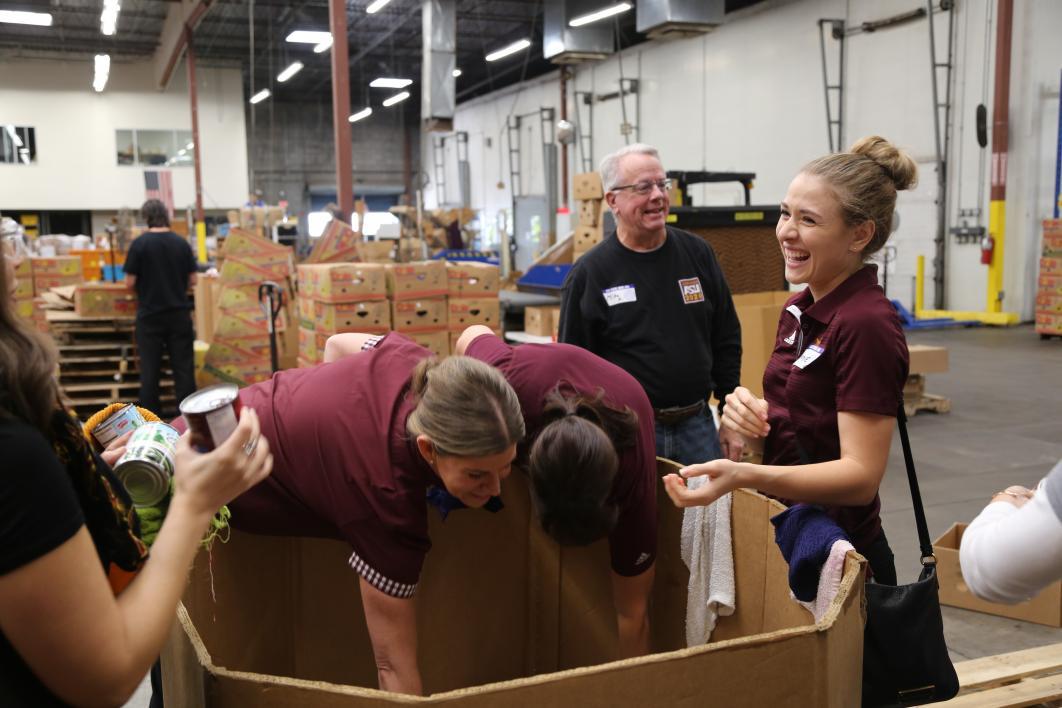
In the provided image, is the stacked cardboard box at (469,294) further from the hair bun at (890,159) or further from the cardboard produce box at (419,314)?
the hair bun at (890,159)

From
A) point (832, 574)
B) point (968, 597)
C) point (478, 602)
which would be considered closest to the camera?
point (832, 574)

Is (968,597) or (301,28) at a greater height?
(301,28)

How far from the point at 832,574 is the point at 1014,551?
1.35 ft

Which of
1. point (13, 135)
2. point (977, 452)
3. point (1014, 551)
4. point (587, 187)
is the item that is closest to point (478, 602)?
point (1014, 551)

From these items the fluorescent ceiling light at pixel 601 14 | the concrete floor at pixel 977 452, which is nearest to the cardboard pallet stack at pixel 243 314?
the concrete floor at pixel 977 452

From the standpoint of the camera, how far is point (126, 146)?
20328 mm

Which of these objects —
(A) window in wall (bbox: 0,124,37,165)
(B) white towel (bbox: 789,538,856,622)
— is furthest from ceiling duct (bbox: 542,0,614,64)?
(A) window in wall (bbox: 0,124,37,165)

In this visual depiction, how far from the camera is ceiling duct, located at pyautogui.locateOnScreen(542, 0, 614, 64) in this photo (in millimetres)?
12214

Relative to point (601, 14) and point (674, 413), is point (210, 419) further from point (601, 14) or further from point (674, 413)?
point (601, 14)

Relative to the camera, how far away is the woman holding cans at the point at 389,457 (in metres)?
1.49

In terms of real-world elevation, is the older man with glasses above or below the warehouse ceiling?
below

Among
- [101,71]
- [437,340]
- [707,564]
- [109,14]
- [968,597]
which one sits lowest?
[968,597]

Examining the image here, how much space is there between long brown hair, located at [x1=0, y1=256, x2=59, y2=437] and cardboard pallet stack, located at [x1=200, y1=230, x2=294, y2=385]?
5970 millimetres

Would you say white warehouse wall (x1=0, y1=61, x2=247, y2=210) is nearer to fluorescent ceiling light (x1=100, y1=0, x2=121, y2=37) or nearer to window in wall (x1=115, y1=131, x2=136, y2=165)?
window in wall (x1=115, y1=131, x2=136, y2=165)
